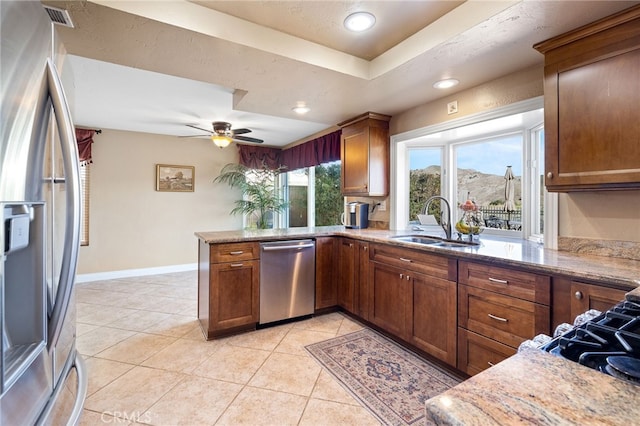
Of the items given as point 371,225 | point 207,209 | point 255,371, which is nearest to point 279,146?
point 207,209

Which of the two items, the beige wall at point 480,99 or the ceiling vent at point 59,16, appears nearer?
the ceiling vent at point 59,16

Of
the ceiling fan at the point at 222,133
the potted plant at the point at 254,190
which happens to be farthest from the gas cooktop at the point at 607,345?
the potted plant at the point at 254,190

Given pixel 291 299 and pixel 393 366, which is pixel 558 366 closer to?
pixel 393 366

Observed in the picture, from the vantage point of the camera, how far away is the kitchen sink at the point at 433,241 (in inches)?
93.7

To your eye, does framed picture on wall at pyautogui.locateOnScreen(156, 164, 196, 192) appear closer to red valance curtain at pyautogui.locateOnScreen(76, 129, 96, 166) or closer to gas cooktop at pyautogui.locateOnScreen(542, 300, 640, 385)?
red valance curtain at pyautogui.locateOnScreen(76, 129, 96, 166)

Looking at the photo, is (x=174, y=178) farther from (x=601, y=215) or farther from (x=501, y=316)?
(x=601, y=215)

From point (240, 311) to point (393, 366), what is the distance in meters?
1.37

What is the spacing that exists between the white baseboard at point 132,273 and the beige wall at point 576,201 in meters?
4.79

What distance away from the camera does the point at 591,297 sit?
1.37m

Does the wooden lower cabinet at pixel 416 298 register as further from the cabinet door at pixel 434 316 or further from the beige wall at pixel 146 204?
the beige wall at pixel 146 204

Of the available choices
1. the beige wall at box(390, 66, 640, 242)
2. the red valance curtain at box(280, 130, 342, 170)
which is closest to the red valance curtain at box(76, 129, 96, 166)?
the red valance curtain at box(280, 130, 342, 170)

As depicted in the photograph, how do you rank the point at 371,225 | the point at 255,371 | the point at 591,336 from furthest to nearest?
the point at 371,225
the point at 255,371
the point at 591,336

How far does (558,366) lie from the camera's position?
22.0 inches

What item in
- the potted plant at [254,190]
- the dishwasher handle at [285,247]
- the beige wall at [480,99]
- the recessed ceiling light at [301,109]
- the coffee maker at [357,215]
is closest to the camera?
the beige wall at [480,99]
